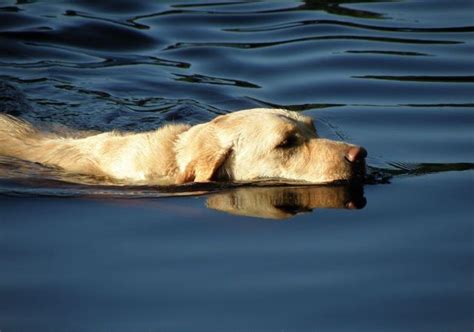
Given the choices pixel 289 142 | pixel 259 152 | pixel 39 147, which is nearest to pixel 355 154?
pixel 289 142

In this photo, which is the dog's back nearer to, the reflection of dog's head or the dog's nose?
the reflection of dog's head

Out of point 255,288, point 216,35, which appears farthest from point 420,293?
point 216,35

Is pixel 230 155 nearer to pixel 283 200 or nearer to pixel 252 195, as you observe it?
pixel 252 195

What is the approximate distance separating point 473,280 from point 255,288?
4.54 ft

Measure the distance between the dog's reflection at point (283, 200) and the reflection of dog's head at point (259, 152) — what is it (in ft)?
0.66

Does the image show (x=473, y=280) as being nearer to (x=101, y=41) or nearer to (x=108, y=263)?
(x=108, y=263)

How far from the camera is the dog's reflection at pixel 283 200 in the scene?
8.34 m

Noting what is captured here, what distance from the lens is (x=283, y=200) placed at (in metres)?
8.63

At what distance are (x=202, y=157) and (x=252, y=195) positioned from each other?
557mm

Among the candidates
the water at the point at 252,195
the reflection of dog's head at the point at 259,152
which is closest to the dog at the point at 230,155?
the reflection of dog's head at the point at 259,152

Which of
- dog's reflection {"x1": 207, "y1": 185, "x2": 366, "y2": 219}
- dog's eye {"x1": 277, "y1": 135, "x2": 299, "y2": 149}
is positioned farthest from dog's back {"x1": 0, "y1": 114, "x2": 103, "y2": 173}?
dog's eye {"x1": 277, "y1": 135, "x2": 299, "y2": 149}

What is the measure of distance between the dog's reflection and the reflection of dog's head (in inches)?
7.9

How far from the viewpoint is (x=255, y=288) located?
259 inches

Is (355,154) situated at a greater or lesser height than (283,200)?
greater
